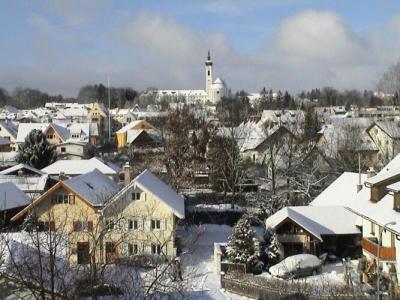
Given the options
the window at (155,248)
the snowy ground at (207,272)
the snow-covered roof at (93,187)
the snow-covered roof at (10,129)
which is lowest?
the snowy ground at (207,272)

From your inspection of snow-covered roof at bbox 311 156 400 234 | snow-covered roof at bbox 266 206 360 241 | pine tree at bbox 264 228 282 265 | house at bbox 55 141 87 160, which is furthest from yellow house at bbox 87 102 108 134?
pine tree at bbox 264 228 282 265

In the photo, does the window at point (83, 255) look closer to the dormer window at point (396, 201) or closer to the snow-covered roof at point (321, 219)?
the snow-covered roof at point (321, 219)

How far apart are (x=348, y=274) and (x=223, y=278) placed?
610 cm

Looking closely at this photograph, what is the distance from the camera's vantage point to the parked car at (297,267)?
2880 centimetres

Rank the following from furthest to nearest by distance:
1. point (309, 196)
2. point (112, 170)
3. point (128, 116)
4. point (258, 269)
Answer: point (128, 116)
point (112, 170)
point (309, 196)
point (258, 269)

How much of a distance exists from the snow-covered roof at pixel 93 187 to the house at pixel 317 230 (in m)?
10.4

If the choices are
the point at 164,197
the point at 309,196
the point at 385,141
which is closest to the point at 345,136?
the point at 385,141

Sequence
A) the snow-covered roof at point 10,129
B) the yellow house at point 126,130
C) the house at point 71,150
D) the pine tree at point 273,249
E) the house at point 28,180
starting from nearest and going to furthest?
the pine tree at point 273,249 → the house at point 28,180 → the house at point 71,150 → the yellow house at point 126,130 → the snow-covered roof at point 10,129

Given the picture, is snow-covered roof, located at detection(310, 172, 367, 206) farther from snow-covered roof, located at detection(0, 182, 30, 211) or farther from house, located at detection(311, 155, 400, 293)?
snow-covered roof, located at detection(0, 182, 30, 211)

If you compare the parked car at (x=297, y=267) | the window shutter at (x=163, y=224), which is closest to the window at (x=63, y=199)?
the window shutter at (x=163, y=224)

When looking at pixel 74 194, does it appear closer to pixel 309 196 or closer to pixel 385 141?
pixel 309 196

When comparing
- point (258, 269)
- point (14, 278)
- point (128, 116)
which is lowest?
point (258, 269)

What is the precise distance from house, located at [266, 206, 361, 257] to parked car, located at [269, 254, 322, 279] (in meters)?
2.08

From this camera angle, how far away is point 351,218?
33750mm
